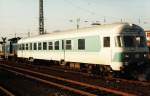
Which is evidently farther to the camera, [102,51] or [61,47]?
[61,47]

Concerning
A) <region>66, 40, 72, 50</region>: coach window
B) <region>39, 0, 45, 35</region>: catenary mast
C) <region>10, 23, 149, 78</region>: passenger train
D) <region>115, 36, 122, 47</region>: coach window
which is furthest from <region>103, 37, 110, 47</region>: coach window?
<region>39, 0, 45, 35</region>: catenary mast

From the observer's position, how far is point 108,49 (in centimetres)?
1808

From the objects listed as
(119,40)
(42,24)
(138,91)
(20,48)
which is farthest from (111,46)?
(42,24)

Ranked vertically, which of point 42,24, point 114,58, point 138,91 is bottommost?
point 138,91

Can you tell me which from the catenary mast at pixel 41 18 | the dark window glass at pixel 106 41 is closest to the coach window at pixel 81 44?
the dark window glass at pixel 106 41

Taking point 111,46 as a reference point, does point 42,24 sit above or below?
above

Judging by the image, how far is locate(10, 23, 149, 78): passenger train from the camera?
17.4 metres

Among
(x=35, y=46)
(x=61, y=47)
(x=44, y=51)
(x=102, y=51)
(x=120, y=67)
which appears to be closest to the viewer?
(x=120, y=67)

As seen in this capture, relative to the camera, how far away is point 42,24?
75.9m

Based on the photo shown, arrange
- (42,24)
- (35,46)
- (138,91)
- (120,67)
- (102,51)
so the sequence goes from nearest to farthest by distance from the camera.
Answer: (138,91) < (120,67) < (102,51) < (35,46) < (42,24)

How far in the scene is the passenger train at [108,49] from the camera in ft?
57.2

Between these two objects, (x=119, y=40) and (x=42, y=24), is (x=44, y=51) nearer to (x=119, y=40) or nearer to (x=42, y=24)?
(x=119, y=40)

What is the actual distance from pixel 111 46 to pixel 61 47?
26.3 feet

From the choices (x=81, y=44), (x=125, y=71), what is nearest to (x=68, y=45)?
(x=81, y=44)
